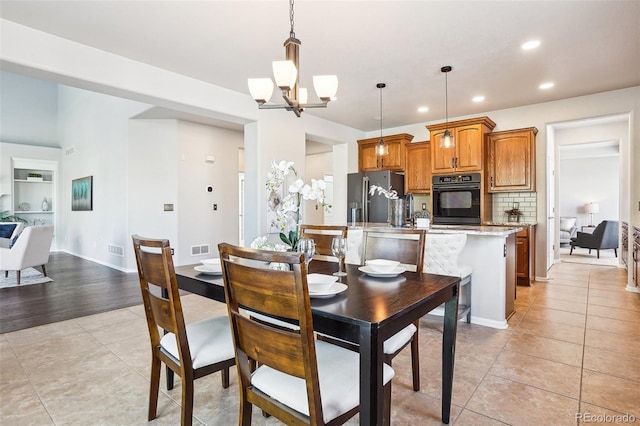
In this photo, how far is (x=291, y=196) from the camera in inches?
63.0

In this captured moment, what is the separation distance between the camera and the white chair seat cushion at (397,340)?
5.22ft

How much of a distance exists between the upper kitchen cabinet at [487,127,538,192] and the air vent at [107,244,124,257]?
6.16 meters

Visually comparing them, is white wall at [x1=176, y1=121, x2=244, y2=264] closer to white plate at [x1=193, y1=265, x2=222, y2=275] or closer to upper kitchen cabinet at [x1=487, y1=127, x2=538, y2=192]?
white plate at [x1=193, y1=265, x2=222, y2=275]

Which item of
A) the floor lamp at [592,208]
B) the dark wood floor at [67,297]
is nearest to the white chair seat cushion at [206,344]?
the dark wood floor at [67,297]

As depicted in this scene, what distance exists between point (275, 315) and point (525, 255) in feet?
14.9

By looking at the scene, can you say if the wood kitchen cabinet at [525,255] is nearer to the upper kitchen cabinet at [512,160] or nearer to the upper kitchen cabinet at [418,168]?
the upper kitchen cabinet at [512,160]

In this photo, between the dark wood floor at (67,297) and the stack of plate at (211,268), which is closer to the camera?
the stack of plate at (211,268)

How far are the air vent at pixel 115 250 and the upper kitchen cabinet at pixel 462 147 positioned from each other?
5.48 m

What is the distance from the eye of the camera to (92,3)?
238cm

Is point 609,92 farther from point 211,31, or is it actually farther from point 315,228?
point 211,31

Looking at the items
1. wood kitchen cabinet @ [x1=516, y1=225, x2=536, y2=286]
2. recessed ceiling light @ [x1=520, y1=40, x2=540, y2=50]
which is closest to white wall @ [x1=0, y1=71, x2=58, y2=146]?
recessed ceiling light @ [x1=520, y1=40, x2=540, y2=50]

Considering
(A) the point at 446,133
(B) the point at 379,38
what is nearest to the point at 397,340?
(B) the point at 379,38

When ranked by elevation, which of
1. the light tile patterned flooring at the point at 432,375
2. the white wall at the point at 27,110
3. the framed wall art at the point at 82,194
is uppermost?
the white wall at the point at 27,110

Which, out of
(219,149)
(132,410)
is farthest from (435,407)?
(219,149)
